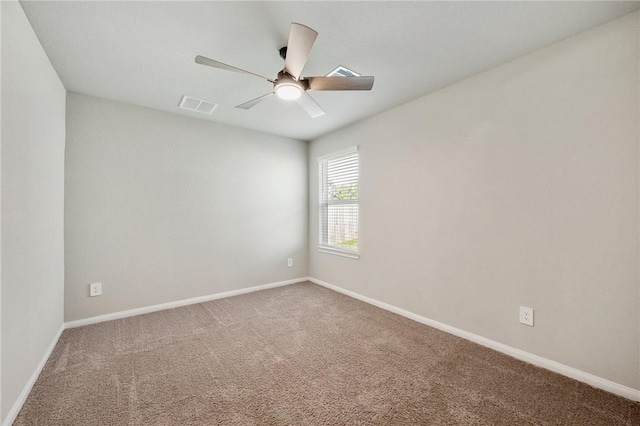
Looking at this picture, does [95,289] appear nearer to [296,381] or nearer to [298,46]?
[296,381]

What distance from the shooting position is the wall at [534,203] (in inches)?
68.4

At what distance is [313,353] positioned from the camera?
2.26m

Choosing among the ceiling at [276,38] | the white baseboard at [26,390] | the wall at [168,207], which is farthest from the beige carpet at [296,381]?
the ceiling at [276,38]

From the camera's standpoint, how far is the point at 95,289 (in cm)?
288

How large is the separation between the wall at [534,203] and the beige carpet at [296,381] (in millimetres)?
316

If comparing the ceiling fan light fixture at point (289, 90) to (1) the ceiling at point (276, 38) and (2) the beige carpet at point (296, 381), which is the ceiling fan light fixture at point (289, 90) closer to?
(1) the ceiling at point (276, 38)

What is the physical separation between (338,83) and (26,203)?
223 cm

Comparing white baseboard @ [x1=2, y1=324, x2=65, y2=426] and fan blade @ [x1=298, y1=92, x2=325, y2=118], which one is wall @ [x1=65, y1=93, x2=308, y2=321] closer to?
white baseboard @ [x1=2, y1=324, x2=65, y2=426]

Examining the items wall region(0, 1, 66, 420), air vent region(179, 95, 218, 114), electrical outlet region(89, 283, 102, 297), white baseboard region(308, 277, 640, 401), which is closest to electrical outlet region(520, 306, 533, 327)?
white baseboard region(308, 277, 640, 401)

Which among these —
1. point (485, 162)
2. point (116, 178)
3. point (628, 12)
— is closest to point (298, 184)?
point (116, 178)

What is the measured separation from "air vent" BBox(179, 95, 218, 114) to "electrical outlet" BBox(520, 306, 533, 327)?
11.6 ft

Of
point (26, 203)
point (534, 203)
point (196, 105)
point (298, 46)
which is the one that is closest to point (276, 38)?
point (298, 46)

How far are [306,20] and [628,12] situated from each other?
1991mm

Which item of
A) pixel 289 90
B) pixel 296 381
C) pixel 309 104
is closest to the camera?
pixel 296 381
